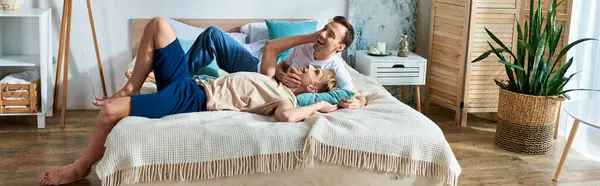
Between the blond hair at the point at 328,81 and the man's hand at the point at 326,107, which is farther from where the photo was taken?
the blond hair at the point at 328,81

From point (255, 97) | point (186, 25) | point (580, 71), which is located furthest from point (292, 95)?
point (580, 71)

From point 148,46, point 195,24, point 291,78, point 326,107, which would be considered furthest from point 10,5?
point 326,107

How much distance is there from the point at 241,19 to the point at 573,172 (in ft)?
7.58

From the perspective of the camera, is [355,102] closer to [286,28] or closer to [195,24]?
[286,28]

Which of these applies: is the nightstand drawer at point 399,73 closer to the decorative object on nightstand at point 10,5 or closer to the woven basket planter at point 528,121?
the woven basket planter at point 528,121

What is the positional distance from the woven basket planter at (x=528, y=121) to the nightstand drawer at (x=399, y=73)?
0.71 metres

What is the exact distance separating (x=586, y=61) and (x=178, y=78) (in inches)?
99.6

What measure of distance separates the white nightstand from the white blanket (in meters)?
1.45

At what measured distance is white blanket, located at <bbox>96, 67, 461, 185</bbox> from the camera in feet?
8.68

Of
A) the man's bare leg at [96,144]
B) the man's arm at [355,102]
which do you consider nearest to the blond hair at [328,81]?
the man's arm at [355,102]

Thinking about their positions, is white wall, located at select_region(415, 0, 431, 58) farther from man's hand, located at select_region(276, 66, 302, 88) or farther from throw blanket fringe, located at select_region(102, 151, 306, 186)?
throw blanket fringe, located at select_region(102, 151, 306, 186)

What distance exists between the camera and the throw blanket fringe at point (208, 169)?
8.64ft

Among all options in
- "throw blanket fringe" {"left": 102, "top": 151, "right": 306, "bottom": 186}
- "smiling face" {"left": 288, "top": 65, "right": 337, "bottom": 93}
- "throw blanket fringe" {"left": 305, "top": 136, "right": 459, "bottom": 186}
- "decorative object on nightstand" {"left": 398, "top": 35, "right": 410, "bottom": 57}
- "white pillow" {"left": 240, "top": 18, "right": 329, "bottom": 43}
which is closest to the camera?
"throw blanket fringe" {"left": 102, "top": 151, "right": 306, "bottom": 186}

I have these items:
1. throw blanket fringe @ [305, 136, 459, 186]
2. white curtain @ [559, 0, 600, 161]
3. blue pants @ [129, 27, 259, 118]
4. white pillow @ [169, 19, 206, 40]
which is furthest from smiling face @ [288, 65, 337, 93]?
white curtain @ [559, 0, 600, 161]
